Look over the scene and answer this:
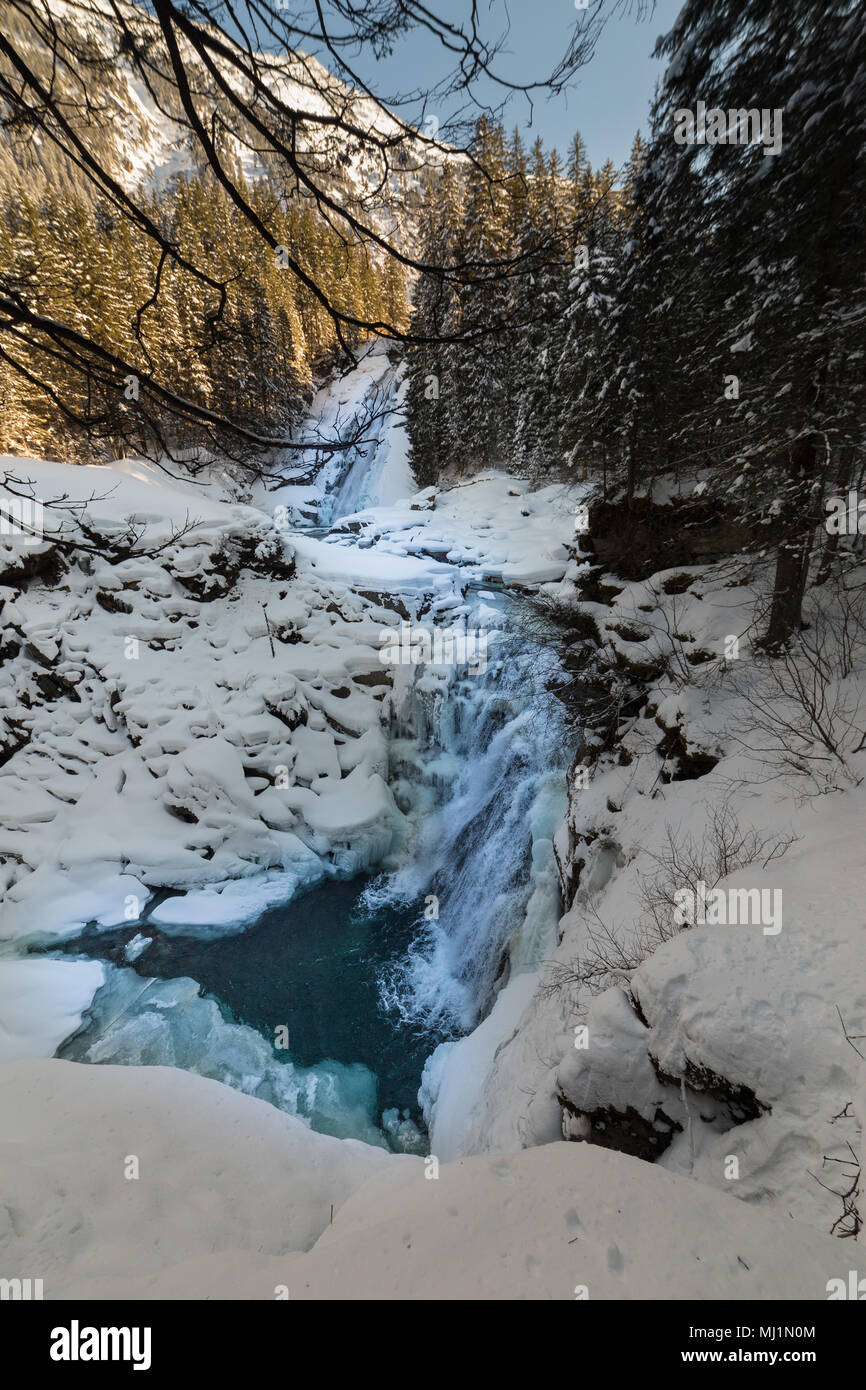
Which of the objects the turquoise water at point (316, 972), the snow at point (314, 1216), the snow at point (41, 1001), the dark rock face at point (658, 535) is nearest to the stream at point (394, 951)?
the turquoise water at point (316, 972)

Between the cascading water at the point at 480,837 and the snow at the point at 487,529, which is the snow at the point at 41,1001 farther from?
the snow at the point at 487,529

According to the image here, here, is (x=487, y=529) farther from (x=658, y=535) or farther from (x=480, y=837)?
(x=480, y=837)

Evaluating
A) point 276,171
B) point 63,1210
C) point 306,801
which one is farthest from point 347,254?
point 306,801

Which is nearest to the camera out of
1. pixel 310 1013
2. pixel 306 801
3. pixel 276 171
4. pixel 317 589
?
pixel 276 171

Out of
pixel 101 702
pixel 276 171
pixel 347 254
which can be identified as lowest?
pixel 101 702

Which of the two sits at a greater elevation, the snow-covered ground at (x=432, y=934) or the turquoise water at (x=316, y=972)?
the snow-covered ground at (x=432, y=934)

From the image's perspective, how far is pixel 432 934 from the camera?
392 inches

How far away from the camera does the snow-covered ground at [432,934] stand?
2.40 metres

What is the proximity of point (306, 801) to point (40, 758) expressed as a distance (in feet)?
21.8

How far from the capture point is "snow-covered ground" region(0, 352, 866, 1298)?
240 cm

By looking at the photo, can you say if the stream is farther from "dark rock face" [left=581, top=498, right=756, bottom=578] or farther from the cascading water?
"dark rock face" [left=581, top=498, right=756, bottom=578]

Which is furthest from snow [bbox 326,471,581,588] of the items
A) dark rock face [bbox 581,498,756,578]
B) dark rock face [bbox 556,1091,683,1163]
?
dark rock face [bbox 556,1091,683,1163]

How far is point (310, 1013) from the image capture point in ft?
27.6

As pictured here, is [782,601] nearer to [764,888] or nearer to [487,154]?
[764,888]
